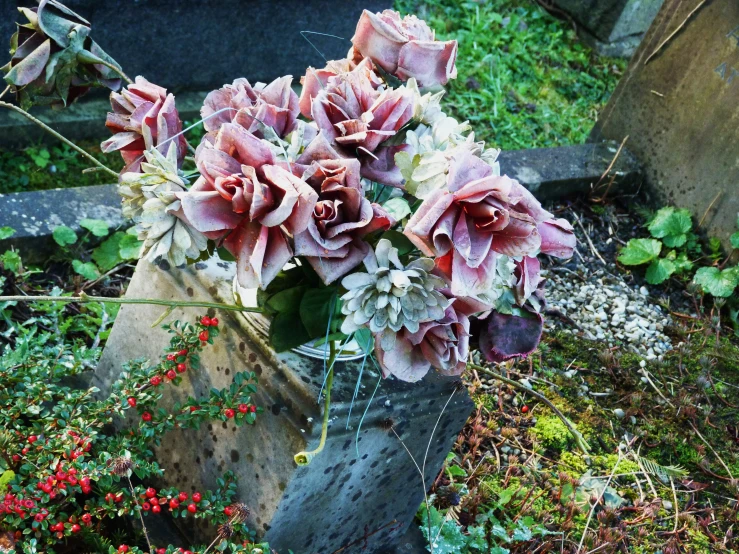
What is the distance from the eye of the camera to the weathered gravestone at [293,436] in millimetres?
1614

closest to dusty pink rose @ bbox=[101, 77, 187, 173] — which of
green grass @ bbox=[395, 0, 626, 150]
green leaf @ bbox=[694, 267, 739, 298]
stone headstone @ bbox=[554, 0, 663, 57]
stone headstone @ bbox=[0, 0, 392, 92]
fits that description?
stone headstone @ bbox=[0, 0, 392, 92]

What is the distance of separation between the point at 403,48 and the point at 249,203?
54 centimetres

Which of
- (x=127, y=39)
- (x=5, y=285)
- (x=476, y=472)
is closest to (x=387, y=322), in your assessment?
(x=476, y=472)

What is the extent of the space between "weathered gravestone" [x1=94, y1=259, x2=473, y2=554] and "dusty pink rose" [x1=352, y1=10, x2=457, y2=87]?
2.01 ft

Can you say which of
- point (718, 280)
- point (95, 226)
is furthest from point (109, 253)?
point (718, 280)

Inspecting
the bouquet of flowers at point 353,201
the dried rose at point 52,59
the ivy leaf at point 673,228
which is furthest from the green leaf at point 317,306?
the ivy leaf at point 673,228

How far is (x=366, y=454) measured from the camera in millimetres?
1722

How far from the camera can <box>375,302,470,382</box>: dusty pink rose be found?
1.32m

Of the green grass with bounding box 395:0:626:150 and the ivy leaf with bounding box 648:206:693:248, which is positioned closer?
the ivy leaf with bounding box 648:206:693:248

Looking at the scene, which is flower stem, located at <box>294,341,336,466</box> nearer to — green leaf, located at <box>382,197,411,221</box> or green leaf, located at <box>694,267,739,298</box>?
green leaf, located at <box>382,197,411,221</box>

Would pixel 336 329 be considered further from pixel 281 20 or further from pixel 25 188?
pixel 281 20

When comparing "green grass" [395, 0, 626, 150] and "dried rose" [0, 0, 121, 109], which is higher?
"dried rose" [0, 0, 121, 109]

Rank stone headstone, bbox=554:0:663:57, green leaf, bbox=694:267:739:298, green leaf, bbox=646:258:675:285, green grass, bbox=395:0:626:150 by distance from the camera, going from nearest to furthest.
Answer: green leaf, bbox=694:267:739:298 < green leaf, bbox=646:258:675:285 < green grass, bbox=395:0:626:150 < stone headstone, bbox=554:0:663:57

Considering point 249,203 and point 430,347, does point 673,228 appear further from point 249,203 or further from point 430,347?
point 249,203
